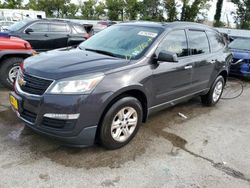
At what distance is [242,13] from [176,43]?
2657cm

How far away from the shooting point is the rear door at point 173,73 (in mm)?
4223

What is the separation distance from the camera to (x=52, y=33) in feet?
30.9

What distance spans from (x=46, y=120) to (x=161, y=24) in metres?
2.47

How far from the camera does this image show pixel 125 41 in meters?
4.38

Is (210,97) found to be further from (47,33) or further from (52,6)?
(52,6)

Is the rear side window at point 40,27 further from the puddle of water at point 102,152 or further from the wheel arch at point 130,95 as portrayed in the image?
the wheel arch at point 130,95

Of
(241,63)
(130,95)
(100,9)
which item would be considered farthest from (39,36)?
(100,9)

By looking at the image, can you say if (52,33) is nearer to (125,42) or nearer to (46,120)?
(125,42)

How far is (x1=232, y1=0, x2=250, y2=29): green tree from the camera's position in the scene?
27125 mm

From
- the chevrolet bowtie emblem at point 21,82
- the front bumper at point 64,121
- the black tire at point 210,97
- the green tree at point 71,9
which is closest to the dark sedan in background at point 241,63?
the black tire at point 210,97

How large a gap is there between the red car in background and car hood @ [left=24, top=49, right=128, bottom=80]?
2343 mm

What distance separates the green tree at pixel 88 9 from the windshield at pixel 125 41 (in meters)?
38.3

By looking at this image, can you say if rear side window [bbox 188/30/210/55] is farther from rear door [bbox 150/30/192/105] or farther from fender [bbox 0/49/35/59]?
fender [bbox 0/49/35/59]

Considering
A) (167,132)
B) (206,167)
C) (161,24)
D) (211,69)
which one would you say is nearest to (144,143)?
(167,132)
